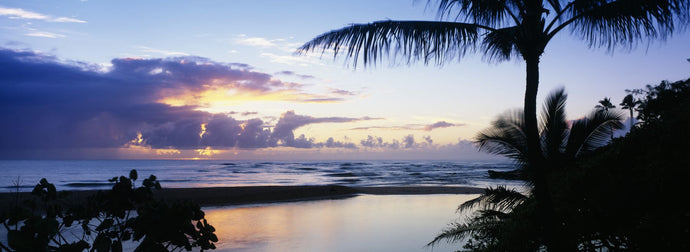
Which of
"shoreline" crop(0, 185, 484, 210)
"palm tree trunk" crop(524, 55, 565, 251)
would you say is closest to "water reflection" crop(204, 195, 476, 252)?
"shoreline" crop(0, 185, 484, 210)

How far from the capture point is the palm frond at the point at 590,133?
802 centimetres

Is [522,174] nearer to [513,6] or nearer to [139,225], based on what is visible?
[513,6]

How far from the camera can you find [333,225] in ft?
45.3

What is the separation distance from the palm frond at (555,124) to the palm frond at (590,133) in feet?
0.53

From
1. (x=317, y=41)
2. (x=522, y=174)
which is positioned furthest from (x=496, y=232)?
(x=317, y=41)

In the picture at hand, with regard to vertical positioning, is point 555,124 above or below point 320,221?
above

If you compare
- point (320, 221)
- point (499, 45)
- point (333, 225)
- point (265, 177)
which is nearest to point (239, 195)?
point (320, 221)

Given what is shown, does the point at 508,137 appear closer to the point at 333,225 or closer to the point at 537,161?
the point at 537,161

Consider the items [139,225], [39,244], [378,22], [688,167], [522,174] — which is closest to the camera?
[39,244]

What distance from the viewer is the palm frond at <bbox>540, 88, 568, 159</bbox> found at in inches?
316

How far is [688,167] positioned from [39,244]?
601 centimetres

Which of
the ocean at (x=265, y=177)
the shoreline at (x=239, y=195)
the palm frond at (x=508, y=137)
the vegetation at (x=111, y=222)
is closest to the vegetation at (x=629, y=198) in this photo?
the palm frond at (x=508, y=137)

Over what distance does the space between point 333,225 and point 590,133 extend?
790 centimetres

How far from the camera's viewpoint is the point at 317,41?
668cm
